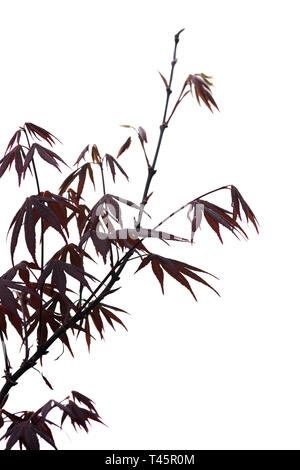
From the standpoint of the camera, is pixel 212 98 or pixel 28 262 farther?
pixel 28 262

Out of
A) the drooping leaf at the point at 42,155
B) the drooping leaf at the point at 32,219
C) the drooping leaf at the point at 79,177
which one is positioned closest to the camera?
the drooping leaf at the point at 32,219

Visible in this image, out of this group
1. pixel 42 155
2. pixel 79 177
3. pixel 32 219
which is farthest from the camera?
pixel 79 177

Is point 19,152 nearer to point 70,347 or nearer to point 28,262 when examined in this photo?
point 28,262

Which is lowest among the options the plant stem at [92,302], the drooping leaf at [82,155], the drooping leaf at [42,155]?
the plant stem at [92,302]

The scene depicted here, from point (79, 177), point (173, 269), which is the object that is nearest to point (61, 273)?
point (173, 269)

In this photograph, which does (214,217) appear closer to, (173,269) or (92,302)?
(173,269)

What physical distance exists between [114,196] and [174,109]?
0.29m

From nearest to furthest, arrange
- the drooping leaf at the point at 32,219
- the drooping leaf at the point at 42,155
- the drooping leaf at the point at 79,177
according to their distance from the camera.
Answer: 1. the drooping leaf at the point at 32,219
2. the drooping leaf at the point at 42,155
3. the drooping leaf at the point at 79,177

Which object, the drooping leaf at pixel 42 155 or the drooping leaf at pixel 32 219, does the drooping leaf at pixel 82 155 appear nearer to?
the drooping leaf at pixel 42 155

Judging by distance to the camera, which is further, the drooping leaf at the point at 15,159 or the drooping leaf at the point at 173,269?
the drooping leaf at the point at 15,159

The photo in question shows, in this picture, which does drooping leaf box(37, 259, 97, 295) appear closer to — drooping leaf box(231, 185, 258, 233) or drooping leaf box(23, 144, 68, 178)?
drooping leaf box(23, 144, 68, 178)

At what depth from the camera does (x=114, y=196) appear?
5.13 feet

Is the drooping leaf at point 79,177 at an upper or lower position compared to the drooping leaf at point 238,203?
upper
